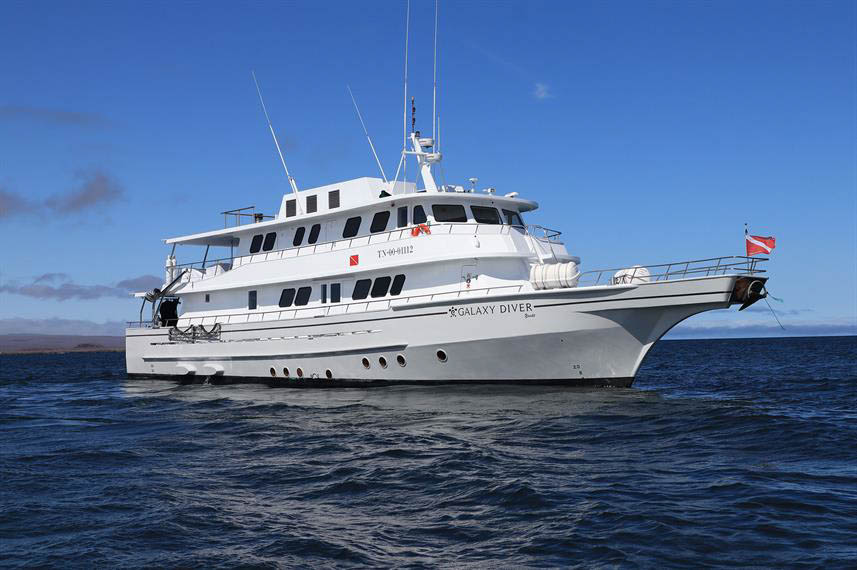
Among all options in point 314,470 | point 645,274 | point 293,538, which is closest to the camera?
point 293,538

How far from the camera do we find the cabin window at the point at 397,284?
66.7ft

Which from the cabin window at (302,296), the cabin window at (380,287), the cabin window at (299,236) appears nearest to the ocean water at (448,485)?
the cabin window at (380,287)

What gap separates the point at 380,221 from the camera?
839 inches

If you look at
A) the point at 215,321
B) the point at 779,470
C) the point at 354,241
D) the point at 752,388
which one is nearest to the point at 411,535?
the point at 779,470

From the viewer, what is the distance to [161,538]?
7441mm

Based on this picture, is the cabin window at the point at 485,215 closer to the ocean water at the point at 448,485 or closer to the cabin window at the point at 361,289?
the cabin window at the point at 361,289

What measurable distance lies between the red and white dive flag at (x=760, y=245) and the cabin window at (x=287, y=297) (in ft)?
44.2

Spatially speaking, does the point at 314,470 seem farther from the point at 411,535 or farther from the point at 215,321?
the point at 215,321

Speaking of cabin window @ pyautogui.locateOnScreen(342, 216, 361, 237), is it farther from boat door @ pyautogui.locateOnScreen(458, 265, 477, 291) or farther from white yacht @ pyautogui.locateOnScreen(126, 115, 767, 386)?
boat door @ pyautogui.locateOnScreen(458, 265, 477, 291)

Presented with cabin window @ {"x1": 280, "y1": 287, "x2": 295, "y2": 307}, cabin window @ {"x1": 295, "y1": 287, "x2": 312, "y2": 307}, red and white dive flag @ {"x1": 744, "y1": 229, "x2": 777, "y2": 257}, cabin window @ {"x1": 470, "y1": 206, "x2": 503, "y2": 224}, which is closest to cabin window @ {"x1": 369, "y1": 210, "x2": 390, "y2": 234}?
cabin window @ {"x1": 470, "y1": 206, "x2": 503, "y2": 224}

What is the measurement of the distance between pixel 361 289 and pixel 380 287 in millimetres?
773

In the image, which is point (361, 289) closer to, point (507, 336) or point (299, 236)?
point (299, 236)

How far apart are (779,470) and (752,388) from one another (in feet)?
43.0

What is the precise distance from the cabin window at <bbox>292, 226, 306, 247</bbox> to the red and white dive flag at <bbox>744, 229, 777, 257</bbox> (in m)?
13.3
